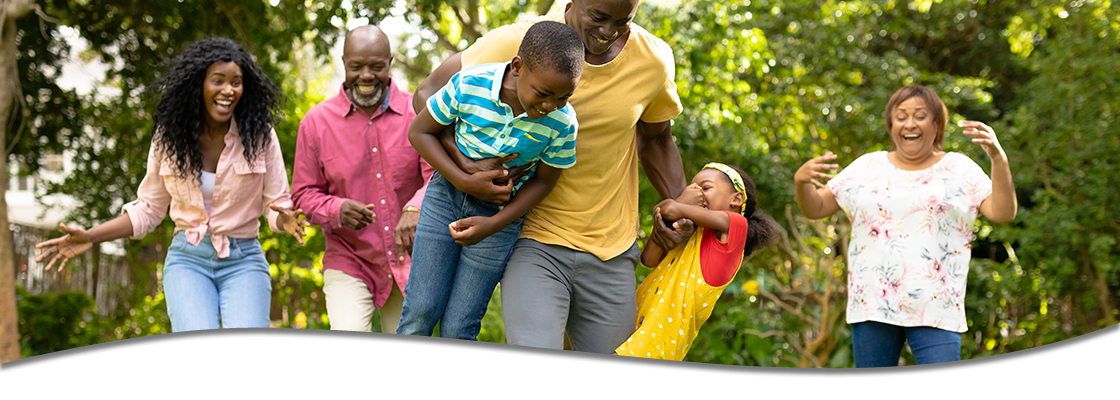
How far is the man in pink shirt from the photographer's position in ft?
10.5

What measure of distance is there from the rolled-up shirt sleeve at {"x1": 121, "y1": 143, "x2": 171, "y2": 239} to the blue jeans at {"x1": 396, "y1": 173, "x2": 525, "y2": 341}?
4.24 feet

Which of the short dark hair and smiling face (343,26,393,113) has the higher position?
smiling face (343,26,393,113)

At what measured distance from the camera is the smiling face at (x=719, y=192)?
8.80ft

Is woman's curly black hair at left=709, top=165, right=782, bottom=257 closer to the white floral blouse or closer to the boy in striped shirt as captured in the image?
the white floral blouse

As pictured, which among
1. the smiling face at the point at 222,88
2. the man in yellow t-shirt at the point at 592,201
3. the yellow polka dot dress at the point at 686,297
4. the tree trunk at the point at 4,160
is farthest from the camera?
the tree trunk at the point at 4,160

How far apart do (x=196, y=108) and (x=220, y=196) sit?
357 mm

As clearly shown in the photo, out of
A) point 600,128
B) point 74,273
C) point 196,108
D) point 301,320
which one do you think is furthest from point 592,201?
point 74,273

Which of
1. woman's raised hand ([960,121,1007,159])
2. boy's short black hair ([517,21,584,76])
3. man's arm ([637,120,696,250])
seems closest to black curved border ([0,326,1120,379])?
man's arm ([637,120,696,250])

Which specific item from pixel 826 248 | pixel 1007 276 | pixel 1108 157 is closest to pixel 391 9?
pixel 826 248

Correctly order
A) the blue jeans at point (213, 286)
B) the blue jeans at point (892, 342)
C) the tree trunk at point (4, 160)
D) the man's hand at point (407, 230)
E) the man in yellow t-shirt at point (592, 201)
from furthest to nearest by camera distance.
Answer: the tree trunk at point (4, 160) → the blue jeans at point (892, 342) → the blue jeans at point (213, 286) → the man's hand at point (407, 230) → the man in yellow t-shirt at point (592, 201)

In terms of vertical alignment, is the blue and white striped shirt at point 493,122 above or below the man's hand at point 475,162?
above

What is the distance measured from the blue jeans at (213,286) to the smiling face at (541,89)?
1.44 meters

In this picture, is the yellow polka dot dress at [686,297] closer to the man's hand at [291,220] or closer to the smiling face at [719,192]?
the smiling face at [719,192]

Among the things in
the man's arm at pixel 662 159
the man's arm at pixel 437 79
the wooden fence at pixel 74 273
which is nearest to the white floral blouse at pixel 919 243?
the man's arm at pixel 662 159
